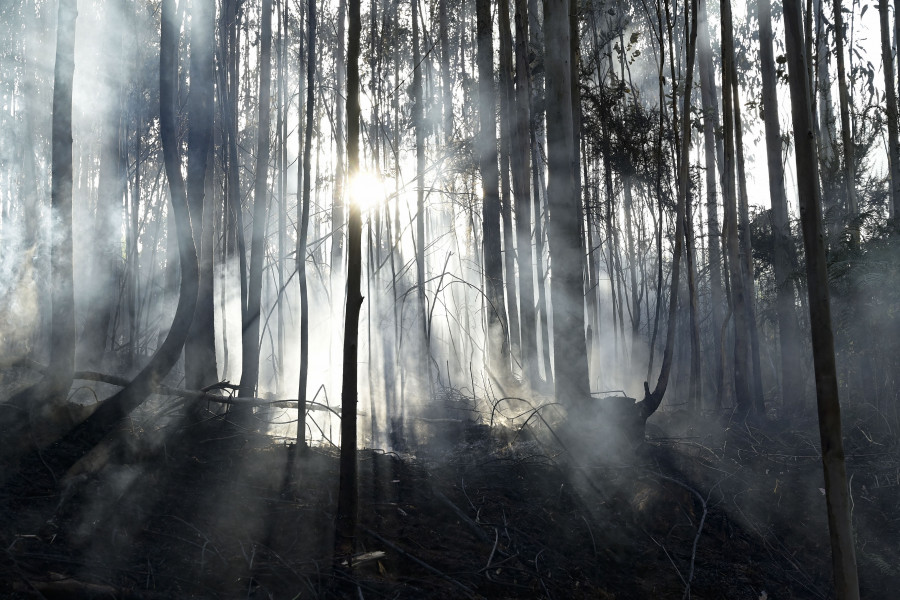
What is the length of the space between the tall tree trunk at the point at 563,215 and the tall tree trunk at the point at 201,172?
2686mm

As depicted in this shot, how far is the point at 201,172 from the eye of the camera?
4.56m

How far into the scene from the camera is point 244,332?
17.8ft

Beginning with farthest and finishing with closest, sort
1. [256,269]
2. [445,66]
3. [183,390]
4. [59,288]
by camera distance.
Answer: [445,66] → [256,269] → [183,390] → [59,288]

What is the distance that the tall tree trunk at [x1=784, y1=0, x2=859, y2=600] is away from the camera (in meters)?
1.98

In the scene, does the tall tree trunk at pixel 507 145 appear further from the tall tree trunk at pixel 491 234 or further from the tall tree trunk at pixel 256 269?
the tall tree trunk at pixel 256 269

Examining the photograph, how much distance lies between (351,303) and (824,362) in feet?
6.09

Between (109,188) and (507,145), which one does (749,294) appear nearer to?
(507,145)

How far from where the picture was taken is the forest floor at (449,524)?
2.65 metres

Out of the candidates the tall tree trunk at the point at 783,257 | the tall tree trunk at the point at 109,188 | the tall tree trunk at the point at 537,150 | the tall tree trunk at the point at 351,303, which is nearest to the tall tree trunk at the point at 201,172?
the tall tree trunk at the point at 351,303

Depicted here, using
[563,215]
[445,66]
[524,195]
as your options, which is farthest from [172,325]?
[445,66]

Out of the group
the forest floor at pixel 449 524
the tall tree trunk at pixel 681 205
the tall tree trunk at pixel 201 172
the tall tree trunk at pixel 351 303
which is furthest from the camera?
the tall tree trunk at pixel 201 172

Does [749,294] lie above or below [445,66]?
below

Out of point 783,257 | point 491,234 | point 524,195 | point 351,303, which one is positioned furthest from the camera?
point 524,195

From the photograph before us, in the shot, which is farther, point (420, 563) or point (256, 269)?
point (256, 269)
